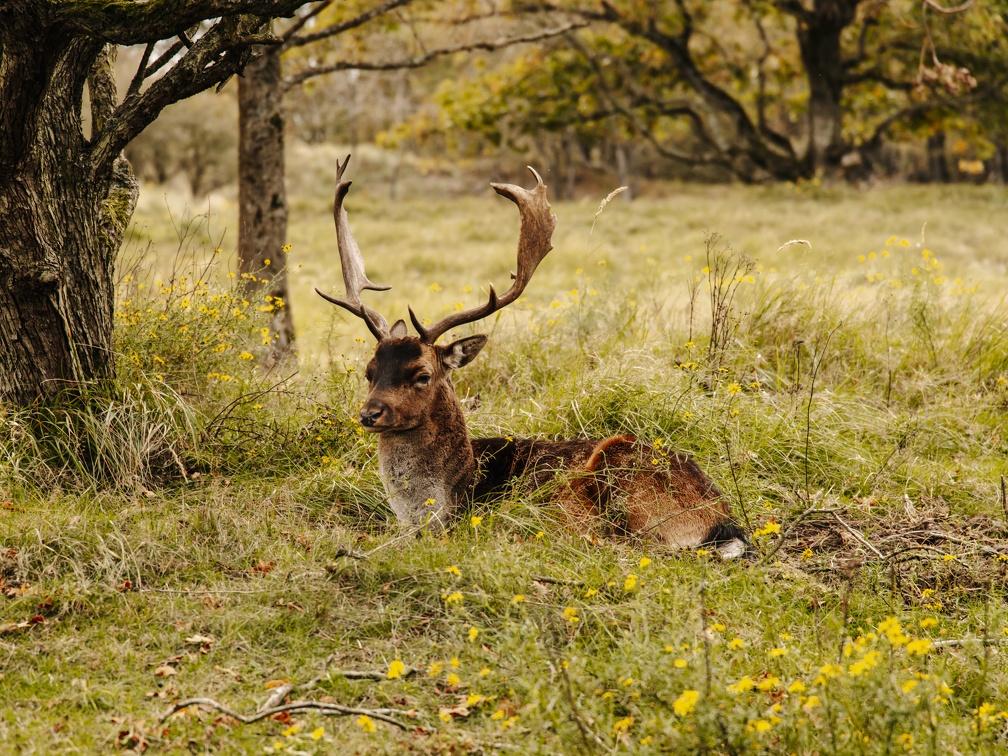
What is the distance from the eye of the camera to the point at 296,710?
3.57 meters

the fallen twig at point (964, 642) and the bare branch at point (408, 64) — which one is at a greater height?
the bare branch at point (408, 64)

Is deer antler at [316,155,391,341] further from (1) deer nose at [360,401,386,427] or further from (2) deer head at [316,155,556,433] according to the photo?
(1) deer nose at [360,401,386,427]

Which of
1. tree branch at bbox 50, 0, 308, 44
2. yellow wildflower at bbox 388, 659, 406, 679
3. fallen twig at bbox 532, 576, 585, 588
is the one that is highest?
tree branch at bbox 50, 0, 308, 44

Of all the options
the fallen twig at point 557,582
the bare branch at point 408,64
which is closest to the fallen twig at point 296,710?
the fallen twig at point 557,582

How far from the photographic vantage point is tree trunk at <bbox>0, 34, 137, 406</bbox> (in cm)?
499

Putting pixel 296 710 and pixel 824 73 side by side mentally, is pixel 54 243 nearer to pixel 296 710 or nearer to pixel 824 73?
pixel 296 710

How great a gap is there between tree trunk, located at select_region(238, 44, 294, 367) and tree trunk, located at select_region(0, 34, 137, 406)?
3109 mm

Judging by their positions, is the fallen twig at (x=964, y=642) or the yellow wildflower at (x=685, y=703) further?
the fallen twig at (x=964, y=642)

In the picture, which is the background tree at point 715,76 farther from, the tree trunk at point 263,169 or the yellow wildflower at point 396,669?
the yellow wildflower at point 396,669

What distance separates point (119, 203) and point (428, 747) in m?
3.72

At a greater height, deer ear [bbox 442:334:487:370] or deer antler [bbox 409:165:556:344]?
deer antler [bbox 409:165:556:344]

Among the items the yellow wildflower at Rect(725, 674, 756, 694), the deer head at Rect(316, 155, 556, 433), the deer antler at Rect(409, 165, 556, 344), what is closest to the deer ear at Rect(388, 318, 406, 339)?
the deer head at Rect(316, 155, 556, 433)

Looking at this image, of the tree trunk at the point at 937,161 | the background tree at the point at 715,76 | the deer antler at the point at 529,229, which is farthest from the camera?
the tree trunk at the point at 937,161

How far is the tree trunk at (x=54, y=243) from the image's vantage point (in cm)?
499
